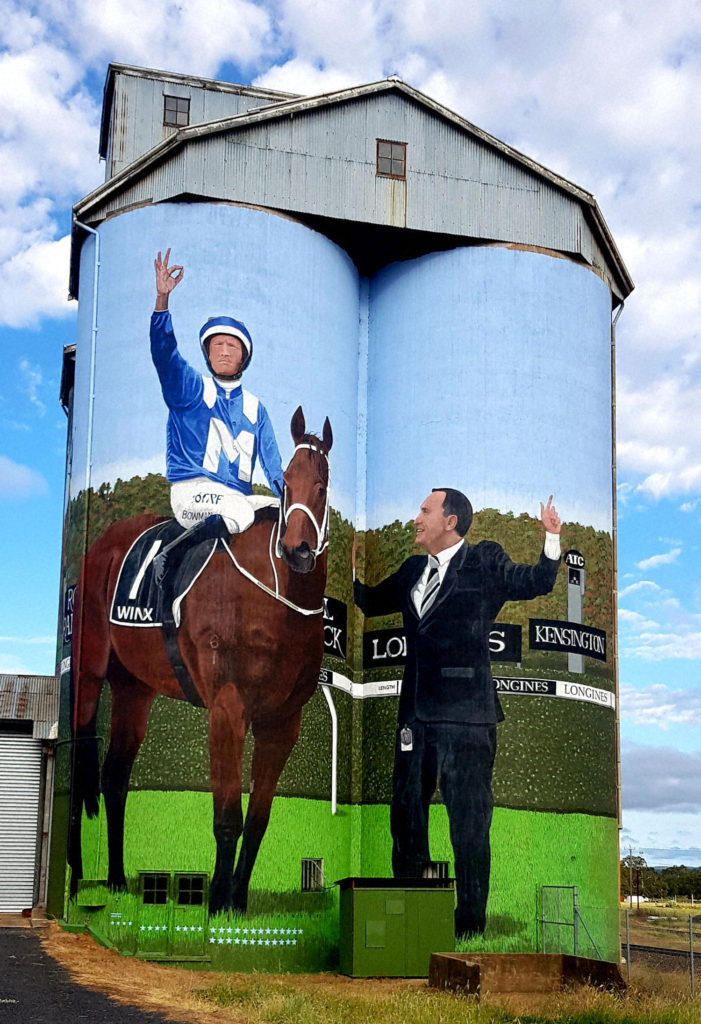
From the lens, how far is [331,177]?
→ 3906 centimetres

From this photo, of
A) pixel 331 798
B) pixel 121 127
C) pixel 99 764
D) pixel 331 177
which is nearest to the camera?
pixel 99 764

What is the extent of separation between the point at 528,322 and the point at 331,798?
1514cm

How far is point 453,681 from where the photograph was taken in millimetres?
36875

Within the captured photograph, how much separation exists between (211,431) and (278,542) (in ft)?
11.7

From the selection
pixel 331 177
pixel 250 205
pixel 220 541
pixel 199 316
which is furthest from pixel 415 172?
pixel 220 541

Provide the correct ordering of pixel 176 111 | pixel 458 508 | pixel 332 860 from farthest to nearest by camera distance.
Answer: pixel 176 111 → pixel 458 508 → pixel 332 860

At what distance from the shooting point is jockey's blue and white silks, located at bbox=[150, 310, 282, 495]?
3584 cm

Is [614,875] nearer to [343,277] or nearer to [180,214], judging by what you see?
[343,277]

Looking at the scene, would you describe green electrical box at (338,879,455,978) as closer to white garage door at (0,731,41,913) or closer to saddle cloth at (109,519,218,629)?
saddle cloth at (109,519,218,629)

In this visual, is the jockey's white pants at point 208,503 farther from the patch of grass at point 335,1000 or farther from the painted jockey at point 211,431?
the patch of grass at point 335,1000

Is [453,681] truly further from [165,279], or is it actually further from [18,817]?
[165,279]

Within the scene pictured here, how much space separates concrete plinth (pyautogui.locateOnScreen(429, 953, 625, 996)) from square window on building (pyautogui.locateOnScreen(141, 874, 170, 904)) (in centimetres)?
800

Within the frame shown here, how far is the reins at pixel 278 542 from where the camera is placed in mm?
35531

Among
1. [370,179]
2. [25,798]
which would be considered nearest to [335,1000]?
[25,798]
